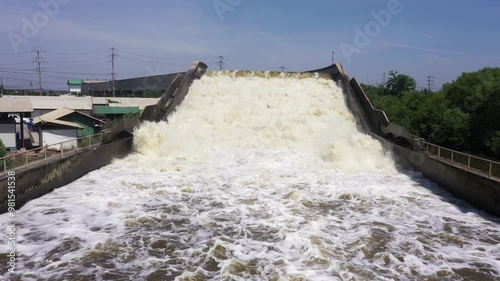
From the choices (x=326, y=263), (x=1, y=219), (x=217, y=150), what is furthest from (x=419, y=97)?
(x=1, y=219)

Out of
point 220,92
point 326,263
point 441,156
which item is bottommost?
point 326,263

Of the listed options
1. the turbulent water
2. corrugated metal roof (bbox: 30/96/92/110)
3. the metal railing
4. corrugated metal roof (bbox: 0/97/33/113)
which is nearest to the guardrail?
the turbulent water

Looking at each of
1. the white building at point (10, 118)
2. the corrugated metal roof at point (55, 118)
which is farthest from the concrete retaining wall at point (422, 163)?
the white building at point (10, 118)

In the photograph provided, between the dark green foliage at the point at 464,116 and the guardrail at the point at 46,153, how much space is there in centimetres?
1385

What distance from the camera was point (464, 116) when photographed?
1706 cm

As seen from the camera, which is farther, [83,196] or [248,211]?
[83,196]

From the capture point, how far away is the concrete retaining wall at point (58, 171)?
8.84 metres

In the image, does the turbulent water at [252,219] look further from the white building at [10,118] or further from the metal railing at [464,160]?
the white building at [10,118]

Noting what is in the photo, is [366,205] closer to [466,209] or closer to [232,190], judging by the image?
[466,209]

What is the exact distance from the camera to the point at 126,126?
14.5 m

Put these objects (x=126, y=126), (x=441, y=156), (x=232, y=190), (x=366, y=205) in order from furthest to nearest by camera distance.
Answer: (x=126, y=126) < (x=441, y=156) < (x=232, y=190) < (x=366, y=205)

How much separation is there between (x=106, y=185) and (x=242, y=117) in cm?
785

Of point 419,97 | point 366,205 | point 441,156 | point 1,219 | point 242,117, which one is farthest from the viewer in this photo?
point 419,97

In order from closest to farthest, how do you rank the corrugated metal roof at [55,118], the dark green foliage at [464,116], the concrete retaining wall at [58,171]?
the concrete retaining wall at [58,171] → the dark green foliage at [464,116] → the corrugated metal roof at [55,118]
